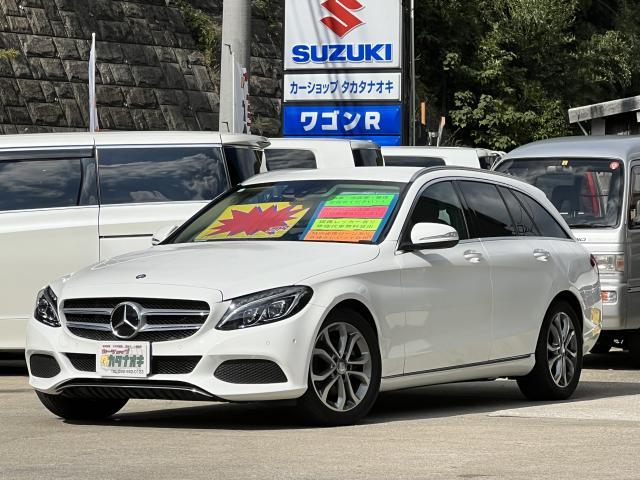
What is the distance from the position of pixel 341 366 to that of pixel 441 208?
1.76 meters

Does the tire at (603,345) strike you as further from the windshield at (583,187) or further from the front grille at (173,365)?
the front grille at (173,365)

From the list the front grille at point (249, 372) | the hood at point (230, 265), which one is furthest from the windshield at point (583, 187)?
the front grille at point (249, 372)

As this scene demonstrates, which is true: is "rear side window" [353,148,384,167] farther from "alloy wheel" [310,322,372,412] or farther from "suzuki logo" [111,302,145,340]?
"suzuki logo" [111,302,145,340]

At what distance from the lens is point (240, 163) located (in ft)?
44.7

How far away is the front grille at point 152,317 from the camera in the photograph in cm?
880

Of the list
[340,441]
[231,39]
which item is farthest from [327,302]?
[231,39]

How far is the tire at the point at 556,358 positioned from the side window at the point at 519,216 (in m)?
0.55

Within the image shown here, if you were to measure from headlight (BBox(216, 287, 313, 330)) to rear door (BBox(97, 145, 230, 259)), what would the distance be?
451 centimetres

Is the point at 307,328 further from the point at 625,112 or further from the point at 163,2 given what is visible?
the point at 163,2

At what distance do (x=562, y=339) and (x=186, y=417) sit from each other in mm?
2911

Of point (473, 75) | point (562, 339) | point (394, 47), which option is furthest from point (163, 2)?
point (562, 339)

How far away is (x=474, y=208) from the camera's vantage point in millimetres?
10805

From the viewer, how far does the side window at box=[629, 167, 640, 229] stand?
15.0 metres

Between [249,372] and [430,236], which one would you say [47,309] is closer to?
[249,372]
